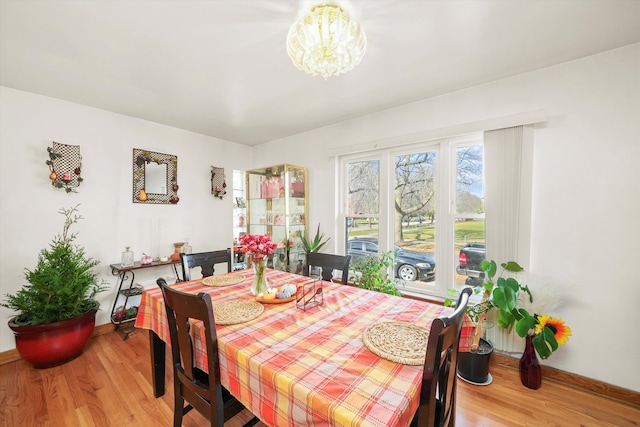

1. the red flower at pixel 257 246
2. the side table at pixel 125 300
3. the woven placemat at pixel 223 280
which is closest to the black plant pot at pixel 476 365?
the red flower at pixel 257 246

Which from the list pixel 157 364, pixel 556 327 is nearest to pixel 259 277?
pixel 157 364

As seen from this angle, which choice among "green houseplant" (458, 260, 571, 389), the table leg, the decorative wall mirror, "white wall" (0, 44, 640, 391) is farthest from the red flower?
the decorative wall mirror

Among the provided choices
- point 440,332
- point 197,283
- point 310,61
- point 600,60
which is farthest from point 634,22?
point 197,283

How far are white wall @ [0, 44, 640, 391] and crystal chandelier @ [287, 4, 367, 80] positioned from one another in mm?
1424

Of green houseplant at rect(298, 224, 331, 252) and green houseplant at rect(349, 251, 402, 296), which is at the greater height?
green houseplant at rect(298, 224, 331, 252)

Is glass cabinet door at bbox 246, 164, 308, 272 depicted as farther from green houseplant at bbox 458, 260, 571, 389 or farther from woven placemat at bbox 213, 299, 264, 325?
green houseplant at bbox 458, 260, 571, 389

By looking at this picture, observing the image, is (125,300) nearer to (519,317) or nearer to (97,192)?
(97,192)

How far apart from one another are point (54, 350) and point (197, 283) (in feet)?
4.79

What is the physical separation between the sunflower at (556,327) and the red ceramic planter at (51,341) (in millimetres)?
3752

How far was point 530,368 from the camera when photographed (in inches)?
A: 72.6

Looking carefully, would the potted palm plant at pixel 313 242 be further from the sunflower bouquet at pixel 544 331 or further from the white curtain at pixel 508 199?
the sunflower bouquet at pixel 544 331

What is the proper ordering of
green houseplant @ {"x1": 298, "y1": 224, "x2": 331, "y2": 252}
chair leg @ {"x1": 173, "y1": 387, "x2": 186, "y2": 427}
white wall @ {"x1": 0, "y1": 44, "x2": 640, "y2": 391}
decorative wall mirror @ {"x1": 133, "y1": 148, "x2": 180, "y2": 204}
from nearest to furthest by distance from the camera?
chair leg @ {"x1": 173, "y1": 387, "x2": 186, "y2": 427}, white wall @ {"x1": 0, "y1": 44, "x2": 640, "y2": 391}, decorative wall mirror @ {"x1": 133, "y1": 148, "x2": 180, "y2": 204}, green houseplant @ {"x1": 298, "y1": 224, "x2": 331, "y2": 252}

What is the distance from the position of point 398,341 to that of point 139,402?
1.92 metres

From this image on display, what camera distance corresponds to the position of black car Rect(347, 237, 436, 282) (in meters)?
2.57
